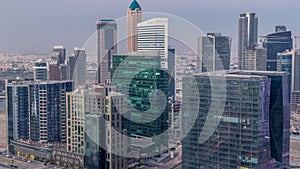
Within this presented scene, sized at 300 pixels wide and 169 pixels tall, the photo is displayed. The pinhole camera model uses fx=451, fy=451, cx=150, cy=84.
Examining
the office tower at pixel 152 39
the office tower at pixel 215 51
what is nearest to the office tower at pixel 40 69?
the office tower at pixel 215 51

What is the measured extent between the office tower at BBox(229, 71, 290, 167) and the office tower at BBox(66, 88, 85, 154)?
80.6 inches

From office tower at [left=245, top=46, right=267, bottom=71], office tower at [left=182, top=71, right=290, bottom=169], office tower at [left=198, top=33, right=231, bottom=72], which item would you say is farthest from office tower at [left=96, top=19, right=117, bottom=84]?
office tower at [left=245, top=46, right=267, bottom=71]

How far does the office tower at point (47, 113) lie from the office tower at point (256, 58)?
20.8ft

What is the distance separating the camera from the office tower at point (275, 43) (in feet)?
40.7

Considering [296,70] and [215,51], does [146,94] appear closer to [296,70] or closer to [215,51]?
[215,51]

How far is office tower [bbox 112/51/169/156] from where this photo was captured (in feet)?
22.5

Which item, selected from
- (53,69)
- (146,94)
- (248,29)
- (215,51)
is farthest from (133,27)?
(248,29)

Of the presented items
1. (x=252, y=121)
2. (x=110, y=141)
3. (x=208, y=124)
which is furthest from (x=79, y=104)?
(x=252, y=121)

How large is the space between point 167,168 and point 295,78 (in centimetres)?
725

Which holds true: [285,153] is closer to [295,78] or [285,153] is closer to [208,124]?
[208,124]

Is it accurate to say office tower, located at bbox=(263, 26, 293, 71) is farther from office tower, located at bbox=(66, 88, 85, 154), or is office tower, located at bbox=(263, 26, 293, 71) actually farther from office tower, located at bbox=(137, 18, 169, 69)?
office tower, located at bbox=(66, 88, 85, 154)

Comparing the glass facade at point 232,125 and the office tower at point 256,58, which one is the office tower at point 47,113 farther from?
the office tower at point 256,58

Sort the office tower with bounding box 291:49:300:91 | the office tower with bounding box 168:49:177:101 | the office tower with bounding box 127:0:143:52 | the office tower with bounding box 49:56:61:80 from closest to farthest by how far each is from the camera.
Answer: the office tower with bounding box 168:49:177:101
the office tower with bounding box 127:0:143:52
the office tower with bounding box 49:56:61:80
the office tower with bounding box 291:49:300:91

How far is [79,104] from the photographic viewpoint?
5848 mm
